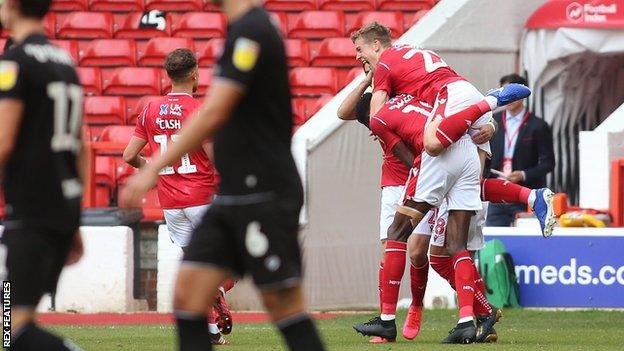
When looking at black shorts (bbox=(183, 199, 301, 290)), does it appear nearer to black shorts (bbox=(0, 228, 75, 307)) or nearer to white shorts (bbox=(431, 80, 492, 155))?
black shorts (bbox=(0, 228, 75, 307))

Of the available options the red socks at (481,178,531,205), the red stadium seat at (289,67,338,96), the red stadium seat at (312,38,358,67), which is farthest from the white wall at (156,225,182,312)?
the red socks at (481,178,531,205)

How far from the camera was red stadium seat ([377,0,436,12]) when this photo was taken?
17938 mm

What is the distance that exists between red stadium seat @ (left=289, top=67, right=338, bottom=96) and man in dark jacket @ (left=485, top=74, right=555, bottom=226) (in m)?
2.78

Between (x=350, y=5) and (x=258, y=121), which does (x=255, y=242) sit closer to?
(x=258, y=121)

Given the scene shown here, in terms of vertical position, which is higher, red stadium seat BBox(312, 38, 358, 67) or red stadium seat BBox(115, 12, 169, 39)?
red stadium seat BBox(115, 12, 169, 39)

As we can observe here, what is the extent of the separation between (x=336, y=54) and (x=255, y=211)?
39.0ft

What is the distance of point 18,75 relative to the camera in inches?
218

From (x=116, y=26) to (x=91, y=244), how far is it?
16.0 feet

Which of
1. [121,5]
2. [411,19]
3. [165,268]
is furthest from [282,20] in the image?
[165,268]

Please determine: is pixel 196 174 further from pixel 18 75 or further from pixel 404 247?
pixel 18 75

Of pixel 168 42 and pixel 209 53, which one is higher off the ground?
pixel 168 42

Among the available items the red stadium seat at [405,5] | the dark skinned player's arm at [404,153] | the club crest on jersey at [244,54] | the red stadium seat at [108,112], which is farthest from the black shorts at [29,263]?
the red stadium seat at [405,5]

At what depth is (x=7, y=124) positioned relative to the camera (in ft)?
18.0

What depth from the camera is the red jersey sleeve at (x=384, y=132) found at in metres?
10.1
